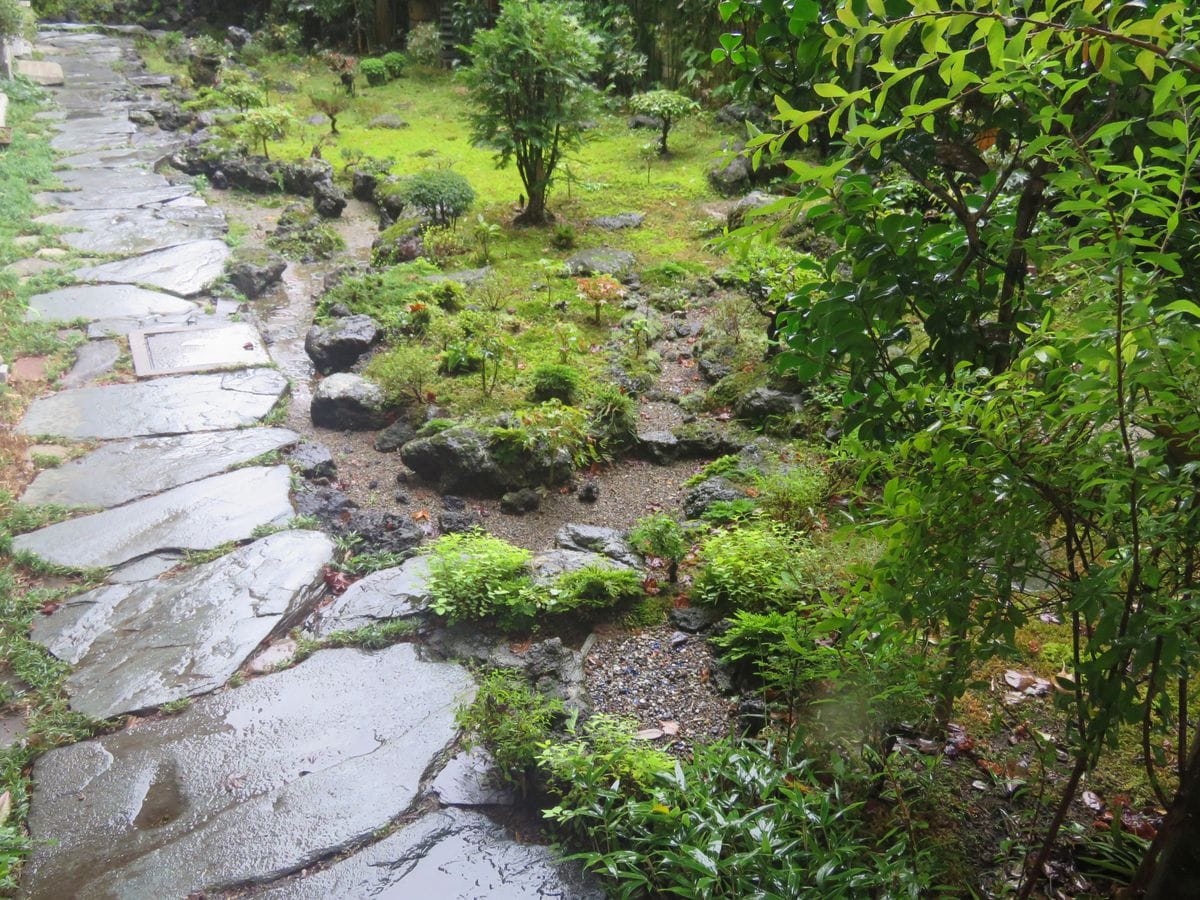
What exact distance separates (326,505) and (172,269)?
175 inches

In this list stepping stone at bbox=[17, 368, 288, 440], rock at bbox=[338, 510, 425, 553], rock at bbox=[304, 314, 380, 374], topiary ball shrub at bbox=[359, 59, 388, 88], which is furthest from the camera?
topiary ball shrub at bbox=[359, 59, 388, 88]

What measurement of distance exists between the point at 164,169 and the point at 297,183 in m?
1.84

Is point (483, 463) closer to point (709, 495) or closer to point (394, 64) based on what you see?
point (709, 495)

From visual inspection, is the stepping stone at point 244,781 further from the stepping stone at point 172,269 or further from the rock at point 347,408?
the stepping stone at point 172,269

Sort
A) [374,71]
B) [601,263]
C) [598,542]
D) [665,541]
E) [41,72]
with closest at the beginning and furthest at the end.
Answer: [665,541]
[598,542]
[601,263]
[41,72]
[374,71]

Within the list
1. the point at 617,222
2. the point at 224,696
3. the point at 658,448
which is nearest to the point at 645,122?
the point at 617,222

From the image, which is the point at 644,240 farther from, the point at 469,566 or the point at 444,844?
the point at 444,844

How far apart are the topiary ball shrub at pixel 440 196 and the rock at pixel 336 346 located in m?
2.70

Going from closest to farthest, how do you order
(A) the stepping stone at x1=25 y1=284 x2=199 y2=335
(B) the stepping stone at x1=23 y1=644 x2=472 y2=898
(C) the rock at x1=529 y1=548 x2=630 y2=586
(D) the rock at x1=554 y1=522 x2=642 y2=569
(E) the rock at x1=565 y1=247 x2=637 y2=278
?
1. (B) the stepping stone at x1=23 y1=644 x2=472 y2=898
2. (C) the rock at x1=529 y1=548 x2=630 y2=586
3. (D) the rock at x1=554 y1=522 x2=642 y2=569
4. (A) the stepping stone at x1=25 y1=284 x2=199 y2=335
5. (E) the rock at x1=565 y1=247 x2=637 y2=278

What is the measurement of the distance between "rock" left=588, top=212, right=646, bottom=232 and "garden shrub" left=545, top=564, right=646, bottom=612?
6.45 meters

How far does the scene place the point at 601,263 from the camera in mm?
8438

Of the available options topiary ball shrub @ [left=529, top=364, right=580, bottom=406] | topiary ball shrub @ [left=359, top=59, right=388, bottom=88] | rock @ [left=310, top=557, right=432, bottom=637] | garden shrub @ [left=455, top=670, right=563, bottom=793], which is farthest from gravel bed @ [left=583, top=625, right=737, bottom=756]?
topiary ball shrub @ [left=359, top=59, right=388, bottom=88]

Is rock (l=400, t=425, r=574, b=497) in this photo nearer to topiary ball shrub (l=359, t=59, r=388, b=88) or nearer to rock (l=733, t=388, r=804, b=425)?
rock (l=733, t=388, r=804, b=425)

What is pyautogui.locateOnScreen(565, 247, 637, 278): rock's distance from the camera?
8281 mm
